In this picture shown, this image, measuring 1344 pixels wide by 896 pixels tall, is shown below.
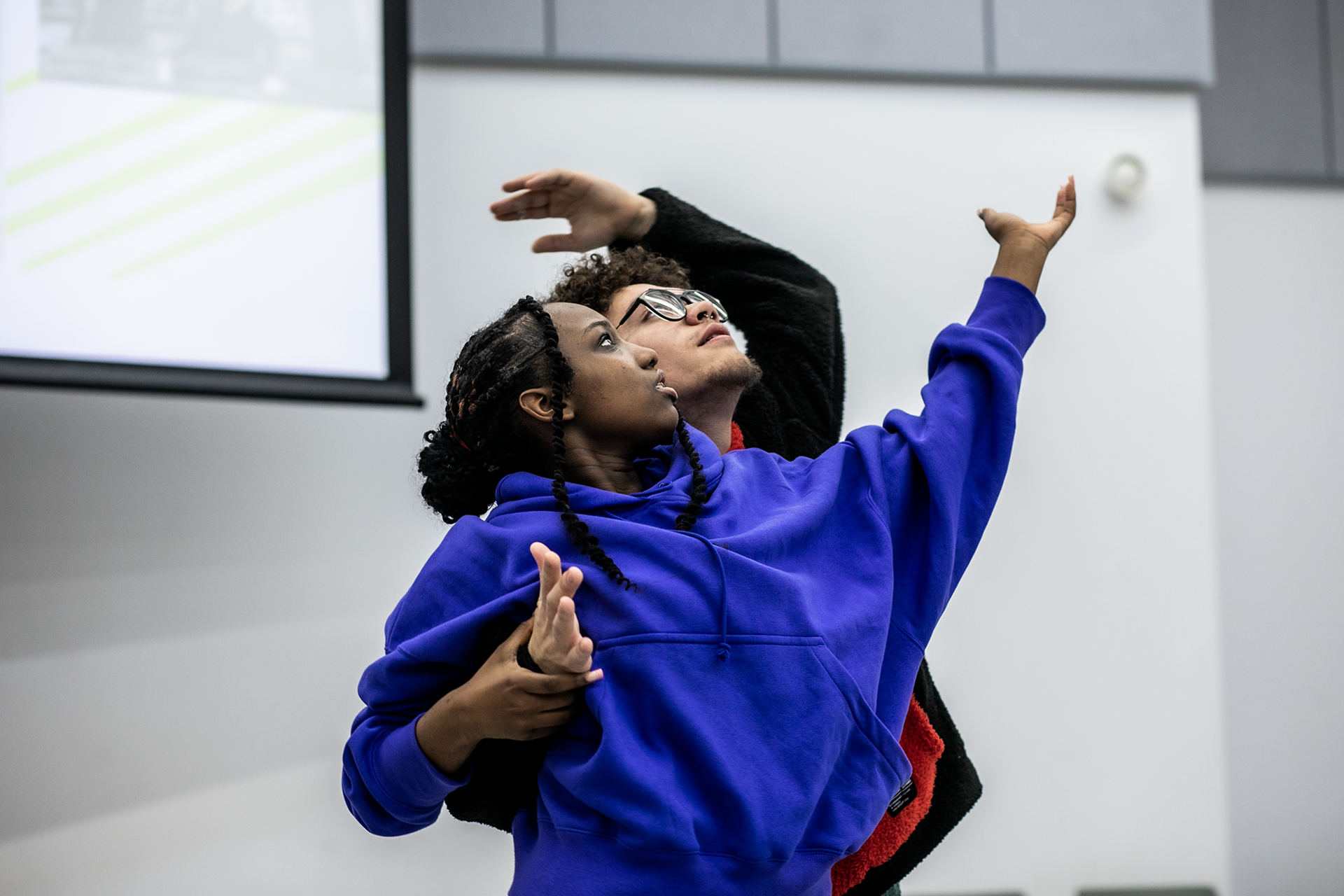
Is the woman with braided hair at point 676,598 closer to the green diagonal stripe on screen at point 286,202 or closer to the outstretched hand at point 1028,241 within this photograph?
the outstretched hand at point 1028,241

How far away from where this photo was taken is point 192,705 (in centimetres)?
217

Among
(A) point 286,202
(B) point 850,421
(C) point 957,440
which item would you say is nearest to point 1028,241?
(C) point 957,440

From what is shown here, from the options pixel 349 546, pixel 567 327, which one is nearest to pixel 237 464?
pixel 349 546

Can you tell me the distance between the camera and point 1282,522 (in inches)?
111

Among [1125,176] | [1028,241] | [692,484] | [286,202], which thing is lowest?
[692,484]

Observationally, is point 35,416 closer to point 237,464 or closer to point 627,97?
point 237,464

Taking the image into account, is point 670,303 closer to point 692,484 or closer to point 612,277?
point 612,277

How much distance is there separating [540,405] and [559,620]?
28cm

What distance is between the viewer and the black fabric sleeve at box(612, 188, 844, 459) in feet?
4.39

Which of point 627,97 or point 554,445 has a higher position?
point 627,97

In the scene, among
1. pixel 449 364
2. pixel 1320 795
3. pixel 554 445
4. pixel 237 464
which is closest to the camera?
pixel 554 445

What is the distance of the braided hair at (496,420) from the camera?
0.99m

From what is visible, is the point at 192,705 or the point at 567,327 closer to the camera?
the point at 567,327

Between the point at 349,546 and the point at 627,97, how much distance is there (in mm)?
1225
